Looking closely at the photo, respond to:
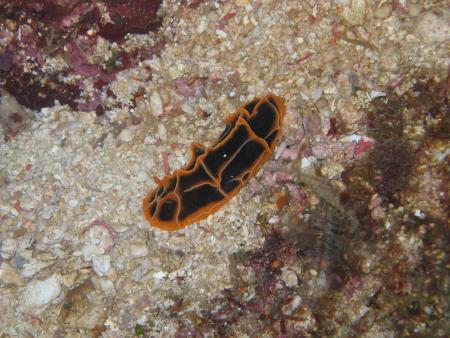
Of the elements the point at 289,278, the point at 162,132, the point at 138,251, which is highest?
the point at 162,132

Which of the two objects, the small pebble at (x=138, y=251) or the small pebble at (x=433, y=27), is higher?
the small pebble at (x=433, y=27)

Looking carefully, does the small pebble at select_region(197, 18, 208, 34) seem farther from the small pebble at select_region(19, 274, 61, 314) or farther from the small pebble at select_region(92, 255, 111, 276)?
the small pebble at select_region(19, 274, 61, 314)

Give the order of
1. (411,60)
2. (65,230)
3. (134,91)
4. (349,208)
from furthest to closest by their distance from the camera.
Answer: (134,91) → (65,230) → (411,60) → (349,208)

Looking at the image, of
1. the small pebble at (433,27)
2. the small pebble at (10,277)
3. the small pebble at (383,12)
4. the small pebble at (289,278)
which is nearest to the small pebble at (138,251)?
the small pebble at (10,277)


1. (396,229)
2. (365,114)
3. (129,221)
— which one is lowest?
(396,229)

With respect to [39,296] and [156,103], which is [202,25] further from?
[39,296]

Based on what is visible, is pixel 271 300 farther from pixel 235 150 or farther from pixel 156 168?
pixel 156 168

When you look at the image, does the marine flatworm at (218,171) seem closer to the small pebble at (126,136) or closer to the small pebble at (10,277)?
the small pebble at (126,136)

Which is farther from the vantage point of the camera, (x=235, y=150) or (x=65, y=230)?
(x=65, y=230)

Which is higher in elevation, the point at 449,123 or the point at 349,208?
the point at 449,123

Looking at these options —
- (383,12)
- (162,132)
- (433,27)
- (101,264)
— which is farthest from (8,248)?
(433,27)

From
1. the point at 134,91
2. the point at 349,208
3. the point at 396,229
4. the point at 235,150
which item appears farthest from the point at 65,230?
the point at 396,229
